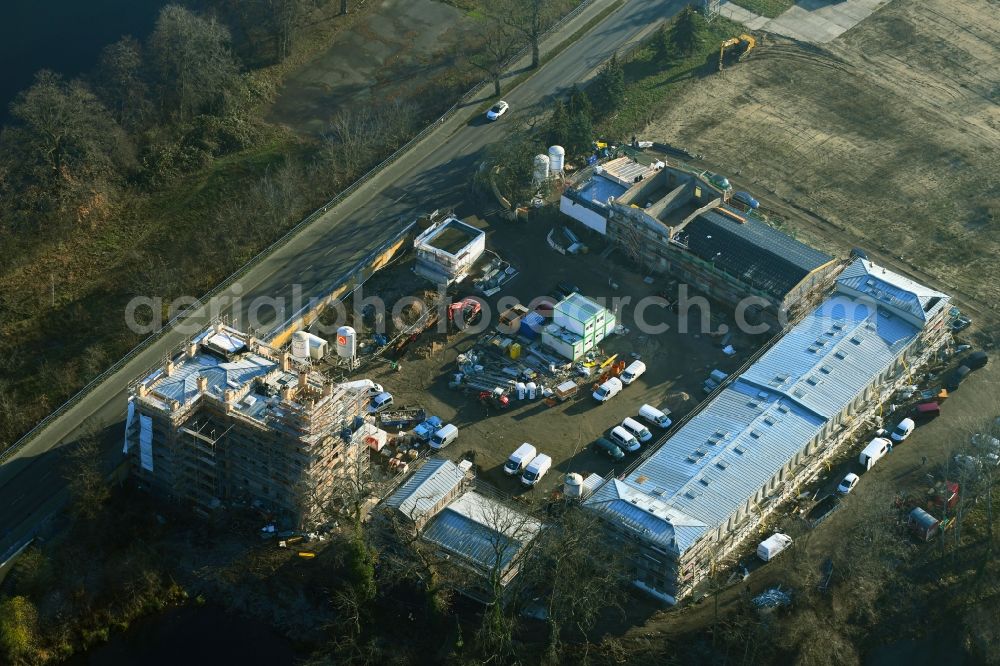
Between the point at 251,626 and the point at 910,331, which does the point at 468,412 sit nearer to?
the point at 251,626

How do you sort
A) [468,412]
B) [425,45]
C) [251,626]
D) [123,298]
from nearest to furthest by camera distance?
[251,626] → [468,412] → [123,298] → [425,45]

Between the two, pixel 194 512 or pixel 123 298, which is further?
pixel 123 298

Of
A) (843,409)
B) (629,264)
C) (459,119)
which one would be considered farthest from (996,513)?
(459,119)

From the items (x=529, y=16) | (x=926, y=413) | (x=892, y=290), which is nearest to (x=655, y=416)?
(x=926, y=413)

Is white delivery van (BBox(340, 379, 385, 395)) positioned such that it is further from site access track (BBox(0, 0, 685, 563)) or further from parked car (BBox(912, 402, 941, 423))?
parked car (BBox(912, 402, 941, 423))

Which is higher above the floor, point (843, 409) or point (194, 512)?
point (843, 409)

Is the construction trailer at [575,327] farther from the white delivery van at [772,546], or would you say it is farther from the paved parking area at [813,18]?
the paved parking area at [813,18]

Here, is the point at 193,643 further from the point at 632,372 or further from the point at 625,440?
the point at 632,372

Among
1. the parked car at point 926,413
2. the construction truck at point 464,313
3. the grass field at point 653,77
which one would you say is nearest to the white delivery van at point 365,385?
the construction truck at point 464,313
